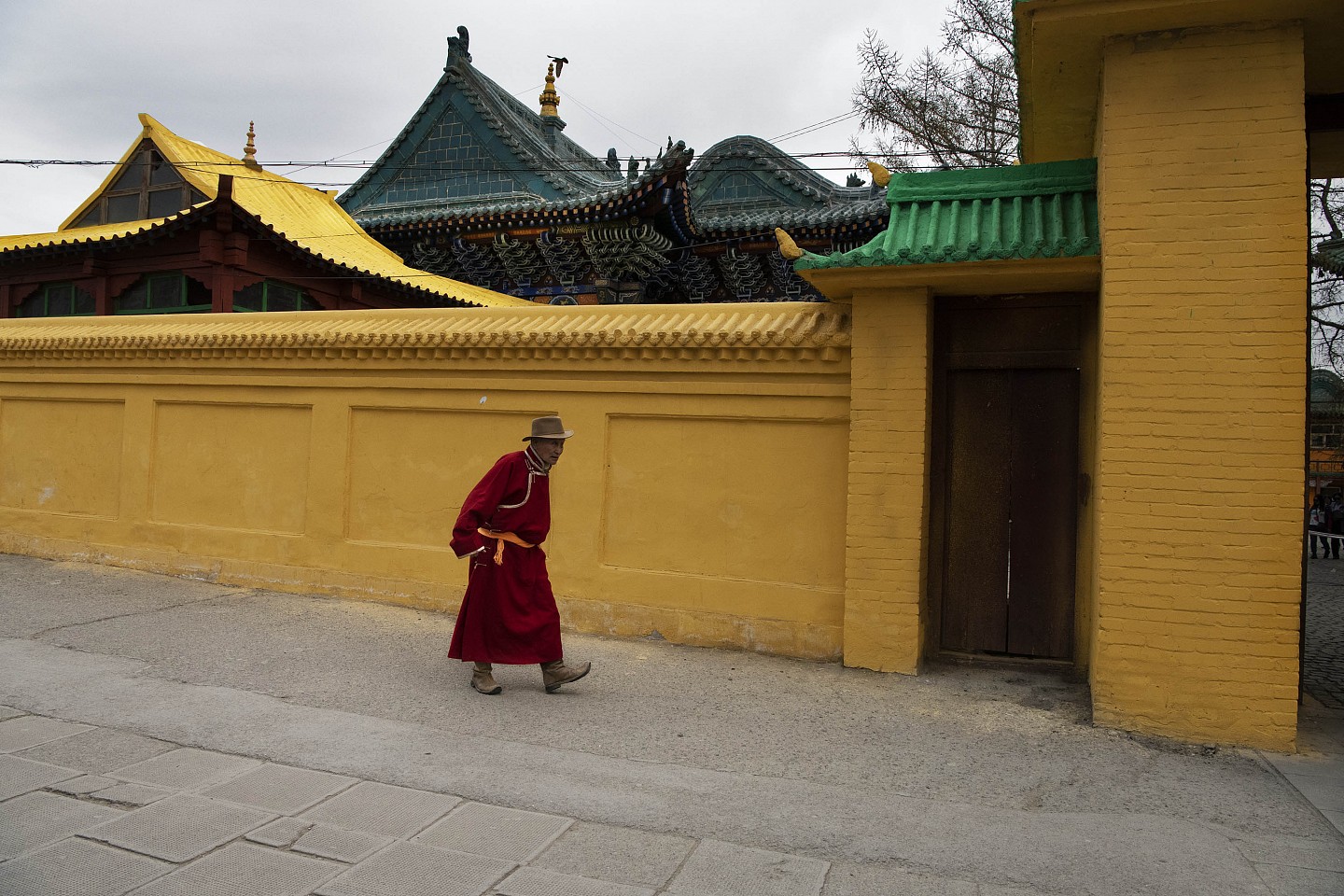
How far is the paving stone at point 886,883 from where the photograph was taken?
3363mm

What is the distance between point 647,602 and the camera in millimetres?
7059

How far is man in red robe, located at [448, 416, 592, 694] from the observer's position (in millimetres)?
5562

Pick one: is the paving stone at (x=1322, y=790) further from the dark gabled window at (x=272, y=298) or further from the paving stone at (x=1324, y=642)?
the dark gabled window at (x=272, y=298)

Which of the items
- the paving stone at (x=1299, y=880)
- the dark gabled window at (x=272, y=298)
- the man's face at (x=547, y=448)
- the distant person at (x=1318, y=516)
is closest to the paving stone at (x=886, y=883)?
the paving stone at (x=1299, y=880)

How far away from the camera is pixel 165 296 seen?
12.7 metres

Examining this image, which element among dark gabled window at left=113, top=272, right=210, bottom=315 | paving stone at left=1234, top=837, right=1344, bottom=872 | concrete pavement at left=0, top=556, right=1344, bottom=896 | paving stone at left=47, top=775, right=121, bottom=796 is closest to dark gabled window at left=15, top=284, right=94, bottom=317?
dark gabled window at left=113, top=272, right=210, bottom=315

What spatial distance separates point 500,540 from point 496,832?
208 cm

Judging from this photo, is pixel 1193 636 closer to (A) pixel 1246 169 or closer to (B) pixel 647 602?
(A) pixel 1246 169

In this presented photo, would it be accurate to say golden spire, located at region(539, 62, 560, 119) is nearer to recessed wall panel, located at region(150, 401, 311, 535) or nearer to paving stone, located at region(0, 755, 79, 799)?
recessed wall panel, located at region(150, 401, 311, 535)

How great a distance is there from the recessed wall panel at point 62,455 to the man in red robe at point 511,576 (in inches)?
222

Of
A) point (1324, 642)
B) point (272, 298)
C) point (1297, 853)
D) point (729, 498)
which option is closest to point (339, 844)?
point (1297, 853)

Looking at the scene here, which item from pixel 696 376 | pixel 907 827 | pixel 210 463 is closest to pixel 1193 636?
pixel 907 827

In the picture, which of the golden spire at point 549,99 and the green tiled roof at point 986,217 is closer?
the green tiled roof at point 986,217

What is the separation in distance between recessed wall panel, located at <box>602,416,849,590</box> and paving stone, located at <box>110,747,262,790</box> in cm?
328
